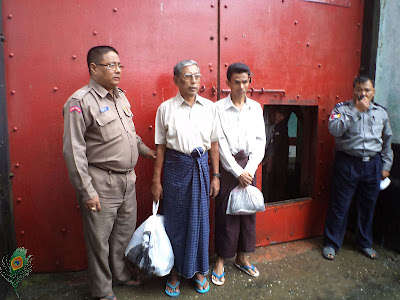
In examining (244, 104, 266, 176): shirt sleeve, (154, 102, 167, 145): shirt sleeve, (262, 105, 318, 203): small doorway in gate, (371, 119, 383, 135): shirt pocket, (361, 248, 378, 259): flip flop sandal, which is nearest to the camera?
(154, 102, 167, 145): shirt sleeve

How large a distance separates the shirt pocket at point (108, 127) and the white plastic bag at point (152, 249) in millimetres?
761

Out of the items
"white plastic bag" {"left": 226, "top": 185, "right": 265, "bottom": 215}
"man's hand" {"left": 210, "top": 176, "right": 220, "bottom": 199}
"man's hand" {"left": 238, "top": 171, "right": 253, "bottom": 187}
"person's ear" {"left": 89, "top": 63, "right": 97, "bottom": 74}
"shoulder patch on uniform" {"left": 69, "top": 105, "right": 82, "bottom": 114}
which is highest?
"person's ear" {"left": 89, "top": 63, "right": 97, "bottom": 74}

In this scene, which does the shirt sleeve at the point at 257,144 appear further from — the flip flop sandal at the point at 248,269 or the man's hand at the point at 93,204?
the man's hand at the point at 93,204

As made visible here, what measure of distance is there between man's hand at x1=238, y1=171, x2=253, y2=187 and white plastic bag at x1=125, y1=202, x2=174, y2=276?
80 centimetres

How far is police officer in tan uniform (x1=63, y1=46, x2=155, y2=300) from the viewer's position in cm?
207

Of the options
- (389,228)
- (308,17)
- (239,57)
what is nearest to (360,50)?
(308,17)

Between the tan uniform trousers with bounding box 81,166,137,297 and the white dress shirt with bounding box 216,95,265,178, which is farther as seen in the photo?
the white dress shirt with bounding box 216,95,265,178

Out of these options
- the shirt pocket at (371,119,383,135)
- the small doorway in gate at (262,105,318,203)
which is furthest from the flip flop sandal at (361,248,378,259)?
the shirt pocket at (371,119,383,135)

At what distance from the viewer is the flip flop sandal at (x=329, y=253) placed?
3.12 meters

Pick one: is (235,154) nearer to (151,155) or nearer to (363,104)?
(151,155)

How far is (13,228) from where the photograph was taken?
2564 millimetres

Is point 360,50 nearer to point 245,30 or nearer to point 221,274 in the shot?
point 245,30

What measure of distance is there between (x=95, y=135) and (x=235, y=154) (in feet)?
4.04

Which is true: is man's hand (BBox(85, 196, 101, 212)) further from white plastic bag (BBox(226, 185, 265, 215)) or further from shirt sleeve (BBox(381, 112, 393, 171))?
shirt sleeve (BBox(381, 112, 393, 171))
